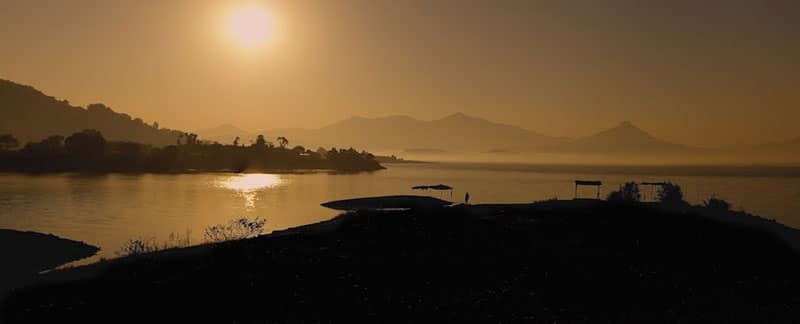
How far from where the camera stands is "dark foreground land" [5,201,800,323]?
22188 millimetres

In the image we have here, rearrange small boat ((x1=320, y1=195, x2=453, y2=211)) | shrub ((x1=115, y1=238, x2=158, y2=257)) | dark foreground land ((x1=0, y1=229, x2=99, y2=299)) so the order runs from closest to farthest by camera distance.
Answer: dark foreground land ((x1=0, y1=229, x2=99, y2=299)), shrub ((x1=115, y1=238, x2=158, y2=257)), small boat ((x1=320, y1=195, x2=453, y2=211))

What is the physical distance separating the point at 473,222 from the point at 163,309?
3059 cm

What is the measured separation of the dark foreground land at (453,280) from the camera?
22188mm

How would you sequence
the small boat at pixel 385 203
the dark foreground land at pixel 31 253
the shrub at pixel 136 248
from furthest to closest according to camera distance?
the small boat at pixel 385 203 < the shrub at pixel 136 248 < the dark foreground land at pixel 31 253

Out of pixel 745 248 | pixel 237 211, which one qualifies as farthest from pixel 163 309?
pixel 237 211

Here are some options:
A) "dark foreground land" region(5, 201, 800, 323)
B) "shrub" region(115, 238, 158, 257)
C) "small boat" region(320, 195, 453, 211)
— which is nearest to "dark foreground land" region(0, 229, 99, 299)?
"shrub" region(115, 238, 158, 257)

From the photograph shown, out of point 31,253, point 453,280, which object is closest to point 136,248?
point 31,253

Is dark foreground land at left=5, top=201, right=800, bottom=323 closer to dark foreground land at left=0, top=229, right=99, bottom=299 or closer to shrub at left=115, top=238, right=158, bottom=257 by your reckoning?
dark foreground land at left=0, top=229, right=99, bottom=299

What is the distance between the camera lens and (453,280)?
1107 inches

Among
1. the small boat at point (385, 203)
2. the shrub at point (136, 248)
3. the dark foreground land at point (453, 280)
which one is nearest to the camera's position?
the dark foreground land at point (453, 280)

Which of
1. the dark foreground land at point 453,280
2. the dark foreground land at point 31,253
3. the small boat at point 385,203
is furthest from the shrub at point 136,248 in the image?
the small boat at point 385,203

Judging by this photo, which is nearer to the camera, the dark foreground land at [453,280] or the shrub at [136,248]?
the dark foreground land at [453,280]

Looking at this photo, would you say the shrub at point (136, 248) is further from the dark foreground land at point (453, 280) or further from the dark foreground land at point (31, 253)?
the dark foreground land at point (453, 280)

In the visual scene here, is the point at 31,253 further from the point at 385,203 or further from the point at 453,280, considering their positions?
the point at 385,203
